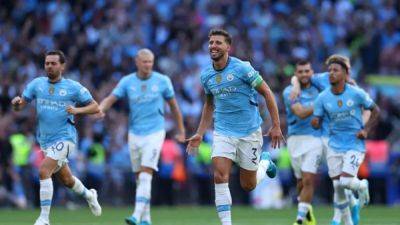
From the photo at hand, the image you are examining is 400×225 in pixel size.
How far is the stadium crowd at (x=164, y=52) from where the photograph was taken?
2662cm

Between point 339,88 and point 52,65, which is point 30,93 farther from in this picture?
point 339,88

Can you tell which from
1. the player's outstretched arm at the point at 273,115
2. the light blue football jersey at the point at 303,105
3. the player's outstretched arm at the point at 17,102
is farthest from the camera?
the light blue football jersey at the point at 303,105

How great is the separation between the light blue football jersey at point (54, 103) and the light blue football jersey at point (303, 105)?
357cm

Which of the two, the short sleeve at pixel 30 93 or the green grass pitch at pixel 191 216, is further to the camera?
the green grass pitch at pixel 191 216

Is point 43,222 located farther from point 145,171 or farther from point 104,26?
point 104,26

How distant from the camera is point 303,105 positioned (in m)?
19.0

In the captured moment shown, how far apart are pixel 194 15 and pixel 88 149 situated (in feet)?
23.9

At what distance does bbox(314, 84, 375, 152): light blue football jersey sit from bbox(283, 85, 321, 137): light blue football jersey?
4.95 ft

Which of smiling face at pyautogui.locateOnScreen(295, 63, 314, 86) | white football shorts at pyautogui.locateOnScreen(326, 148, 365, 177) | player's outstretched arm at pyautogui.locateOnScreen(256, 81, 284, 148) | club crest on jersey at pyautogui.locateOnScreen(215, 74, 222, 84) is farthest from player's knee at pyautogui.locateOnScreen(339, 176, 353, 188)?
club crest on jersey at pyautogui.locateOnScreen(215, 74, 222, 84)

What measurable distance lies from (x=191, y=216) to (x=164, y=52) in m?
8.69

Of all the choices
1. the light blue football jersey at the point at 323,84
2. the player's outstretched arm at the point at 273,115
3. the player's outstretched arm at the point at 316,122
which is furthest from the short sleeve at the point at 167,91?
the player's outstretched arm at the point at 273,115

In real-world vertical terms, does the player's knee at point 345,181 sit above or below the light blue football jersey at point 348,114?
below

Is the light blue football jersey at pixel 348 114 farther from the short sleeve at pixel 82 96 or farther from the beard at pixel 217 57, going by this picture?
the short sleeve at pixel 82 96

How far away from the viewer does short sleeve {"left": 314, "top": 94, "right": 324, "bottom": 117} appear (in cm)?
1755
